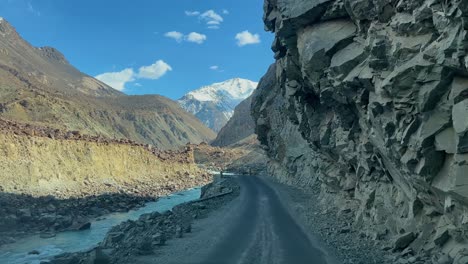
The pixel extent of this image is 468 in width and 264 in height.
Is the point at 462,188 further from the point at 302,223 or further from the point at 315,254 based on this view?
the point at 302,223

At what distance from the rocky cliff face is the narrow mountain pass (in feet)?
12.5

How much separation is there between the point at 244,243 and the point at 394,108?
10571mm

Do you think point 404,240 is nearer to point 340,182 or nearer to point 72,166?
point 340,182

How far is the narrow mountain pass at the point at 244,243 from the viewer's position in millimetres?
18859

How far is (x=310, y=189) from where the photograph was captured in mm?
45656

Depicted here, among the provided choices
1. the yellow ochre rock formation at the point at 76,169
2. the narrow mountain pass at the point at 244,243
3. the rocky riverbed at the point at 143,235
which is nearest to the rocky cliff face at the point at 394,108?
the narrow mountain pass at the point at 244,243

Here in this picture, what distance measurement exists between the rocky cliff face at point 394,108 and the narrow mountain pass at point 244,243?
3815mm

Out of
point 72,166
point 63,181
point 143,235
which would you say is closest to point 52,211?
point 63,181

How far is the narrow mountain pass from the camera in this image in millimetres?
18859

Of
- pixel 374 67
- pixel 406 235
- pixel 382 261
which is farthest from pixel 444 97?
pixel 382 261

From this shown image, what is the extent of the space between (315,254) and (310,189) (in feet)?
87.4

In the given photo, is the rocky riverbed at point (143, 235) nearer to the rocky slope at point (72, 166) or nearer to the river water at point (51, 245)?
the river water at point (51, 245)

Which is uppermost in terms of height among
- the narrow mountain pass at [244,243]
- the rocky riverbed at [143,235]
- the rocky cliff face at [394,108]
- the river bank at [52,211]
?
the rocky cliff face at [394,108]

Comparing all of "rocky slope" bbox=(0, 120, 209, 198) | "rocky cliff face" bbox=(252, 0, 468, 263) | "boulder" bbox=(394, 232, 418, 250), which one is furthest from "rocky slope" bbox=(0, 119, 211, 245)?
"boulder" bbox=(394, 232, 418, 250)
